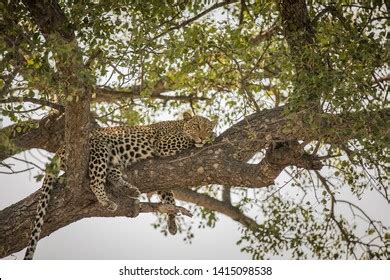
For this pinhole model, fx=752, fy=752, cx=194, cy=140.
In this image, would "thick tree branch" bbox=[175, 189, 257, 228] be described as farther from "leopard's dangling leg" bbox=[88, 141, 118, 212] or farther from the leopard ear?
"leopard's dangling leg" bbox=[88, 141, 118, 212]

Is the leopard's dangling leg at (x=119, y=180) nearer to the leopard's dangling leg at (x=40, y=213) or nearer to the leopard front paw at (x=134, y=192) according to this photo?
the leopard front paw at (x=134, y=192)

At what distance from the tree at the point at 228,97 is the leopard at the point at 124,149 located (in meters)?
0.14

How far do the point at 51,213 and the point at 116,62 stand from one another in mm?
1834

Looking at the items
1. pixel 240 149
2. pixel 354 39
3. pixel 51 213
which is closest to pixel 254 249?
pixel 240 149

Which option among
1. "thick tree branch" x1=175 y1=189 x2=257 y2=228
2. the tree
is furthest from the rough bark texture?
"thick tree branch" x1=175 y1=189 x2=257 y2=228

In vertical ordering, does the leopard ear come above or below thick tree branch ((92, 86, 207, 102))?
below

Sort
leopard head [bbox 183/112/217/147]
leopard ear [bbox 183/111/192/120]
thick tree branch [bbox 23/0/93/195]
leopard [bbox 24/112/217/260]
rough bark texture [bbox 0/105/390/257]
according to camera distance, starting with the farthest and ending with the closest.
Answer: leopard ear [bbox 183/111/192/120], leopard head [bbox 183/112/217/147], leopard [bbox 24/112/217/260], rough bark texture [bbox 0/105/390/257], thick tree branch [bbox 23/0/93/195]

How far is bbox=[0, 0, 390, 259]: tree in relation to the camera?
717cm

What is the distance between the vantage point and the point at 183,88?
11891 millimetres

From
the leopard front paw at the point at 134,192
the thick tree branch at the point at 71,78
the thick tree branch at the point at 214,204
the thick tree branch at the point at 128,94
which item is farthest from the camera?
the thick tree branch at the point at 214,204

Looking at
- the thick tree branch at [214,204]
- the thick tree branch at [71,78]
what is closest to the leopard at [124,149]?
the thick tree branch at [71,78]

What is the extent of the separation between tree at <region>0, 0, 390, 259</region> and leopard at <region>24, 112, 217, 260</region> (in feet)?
0.47

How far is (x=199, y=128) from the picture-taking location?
9.78m

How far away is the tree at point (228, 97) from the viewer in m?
7.17
